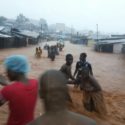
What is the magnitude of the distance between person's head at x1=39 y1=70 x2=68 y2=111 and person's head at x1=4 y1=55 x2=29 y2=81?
3.26ft

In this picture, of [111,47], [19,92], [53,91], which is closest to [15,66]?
[19,92]

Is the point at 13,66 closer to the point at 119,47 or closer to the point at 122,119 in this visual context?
the point at 122,119

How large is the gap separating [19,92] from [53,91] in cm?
114

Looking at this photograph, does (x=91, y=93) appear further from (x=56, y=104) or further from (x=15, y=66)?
(x=56, y=104)

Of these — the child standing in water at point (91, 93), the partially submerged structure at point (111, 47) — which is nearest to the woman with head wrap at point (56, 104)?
the child standing in water at point (91, 93)

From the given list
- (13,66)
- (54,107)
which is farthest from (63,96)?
(13,66)

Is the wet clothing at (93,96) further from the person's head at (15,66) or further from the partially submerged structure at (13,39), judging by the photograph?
the partially submerged structure at (13,39)

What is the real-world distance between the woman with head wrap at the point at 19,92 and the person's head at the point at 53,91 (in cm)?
100

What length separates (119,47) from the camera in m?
48.9

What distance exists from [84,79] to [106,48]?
139 feet

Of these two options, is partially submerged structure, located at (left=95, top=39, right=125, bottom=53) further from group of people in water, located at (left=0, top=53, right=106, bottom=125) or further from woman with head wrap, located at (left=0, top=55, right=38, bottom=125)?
woman with head wrap, located at (left=0, top=55, right=38, bottom=125)

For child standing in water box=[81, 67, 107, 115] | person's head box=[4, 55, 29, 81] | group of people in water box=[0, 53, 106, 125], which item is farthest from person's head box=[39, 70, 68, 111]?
Result: child standing in water box=[81, 67, 107, 115]

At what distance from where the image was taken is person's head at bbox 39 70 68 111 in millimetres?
2100

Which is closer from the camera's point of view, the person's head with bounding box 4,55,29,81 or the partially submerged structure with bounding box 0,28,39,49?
the person's head with bounding box 4,55,29,81
